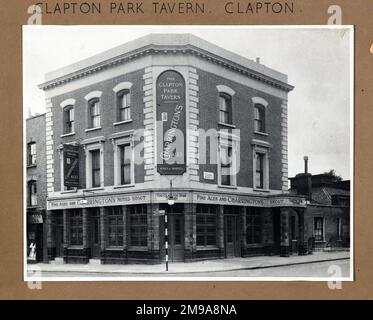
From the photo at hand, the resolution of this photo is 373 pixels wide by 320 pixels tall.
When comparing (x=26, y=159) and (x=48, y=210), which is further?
(x=48, y=210)

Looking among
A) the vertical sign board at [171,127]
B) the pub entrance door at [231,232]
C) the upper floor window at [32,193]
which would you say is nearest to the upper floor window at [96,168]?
the upper floor window at [32,193]

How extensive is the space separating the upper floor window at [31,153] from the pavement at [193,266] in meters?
2.16

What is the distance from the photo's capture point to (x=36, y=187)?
12.5 meters

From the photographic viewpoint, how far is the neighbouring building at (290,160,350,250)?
1095 centimetres

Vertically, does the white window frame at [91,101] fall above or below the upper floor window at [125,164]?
above

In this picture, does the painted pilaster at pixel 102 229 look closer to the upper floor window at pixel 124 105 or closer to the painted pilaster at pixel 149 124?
the painted pilaster at pixel 149 124

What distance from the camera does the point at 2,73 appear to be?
10.2 m

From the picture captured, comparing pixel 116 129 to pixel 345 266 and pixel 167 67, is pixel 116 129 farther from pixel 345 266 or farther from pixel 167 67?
pixel 345 266

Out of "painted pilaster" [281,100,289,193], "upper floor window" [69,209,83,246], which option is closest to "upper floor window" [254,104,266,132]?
"painted pilaster" [281,100,289,193]

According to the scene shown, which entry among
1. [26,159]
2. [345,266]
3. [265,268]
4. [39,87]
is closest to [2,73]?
[39,87]

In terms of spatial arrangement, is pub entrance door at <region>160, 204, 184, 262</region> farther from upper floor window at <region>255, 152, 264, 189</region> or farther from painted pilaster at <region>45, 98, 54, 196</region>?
painted pilaster at <region>45, 98, 54, 196</region>

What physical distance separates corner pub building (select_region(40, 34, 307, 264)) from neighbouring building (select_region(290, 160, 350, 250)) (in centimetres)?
36

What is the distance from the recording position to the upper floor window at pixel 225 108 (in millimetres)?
13966
